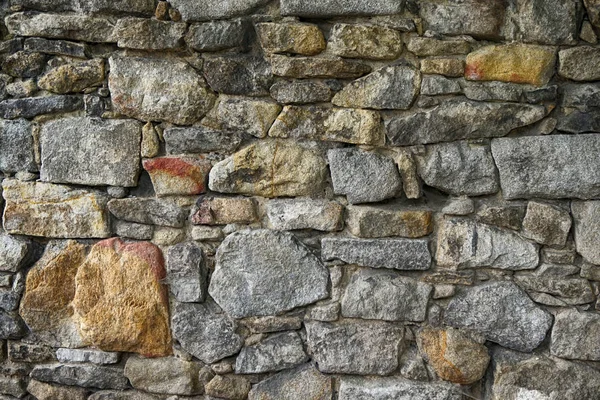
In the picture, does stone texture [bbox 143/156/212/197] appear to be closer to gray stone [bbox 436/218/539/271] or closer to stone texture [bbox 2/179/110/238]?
stone texture [bbox 2/179/110/238]

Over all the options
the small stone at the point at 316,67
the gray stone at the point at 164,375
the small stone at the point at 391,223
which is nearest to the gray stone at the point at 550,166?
the small stone at the point at 391,223

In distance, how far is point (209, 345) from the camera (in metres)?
2.04

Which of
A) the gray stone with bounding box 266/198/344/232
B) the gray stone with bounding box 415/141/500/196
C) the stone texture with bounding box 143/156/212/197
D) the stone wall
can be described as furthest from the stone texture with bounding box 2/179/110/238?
the gray stone with bounding box 415/141/500/196

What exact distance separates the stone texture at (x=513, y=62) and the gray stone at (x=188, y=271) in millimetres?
1214

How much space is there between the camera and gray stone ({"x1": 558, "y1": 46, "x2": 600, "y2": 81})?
1.89m

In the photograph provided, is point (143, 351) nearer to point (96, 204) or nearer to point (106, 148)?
Result: point (96, 204)

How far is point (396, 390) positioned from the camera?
6.41 ft

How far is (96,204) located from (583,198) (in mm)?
1790

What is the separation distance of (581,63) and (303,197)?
1090mm

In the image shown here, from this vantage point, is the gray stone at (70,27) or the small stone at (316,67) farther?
the gray stone at (70,27)

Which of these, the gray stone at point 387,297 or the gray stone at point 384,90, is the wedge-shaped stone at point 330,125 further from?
the gray stone at point 387,297

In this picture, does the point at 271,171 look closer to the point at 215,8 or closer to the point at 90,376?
the point at 215,8

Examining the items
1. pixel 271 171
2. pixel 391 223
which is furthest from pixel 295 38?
pixel 391 223

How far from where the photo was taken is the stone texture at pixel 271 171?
199cm
